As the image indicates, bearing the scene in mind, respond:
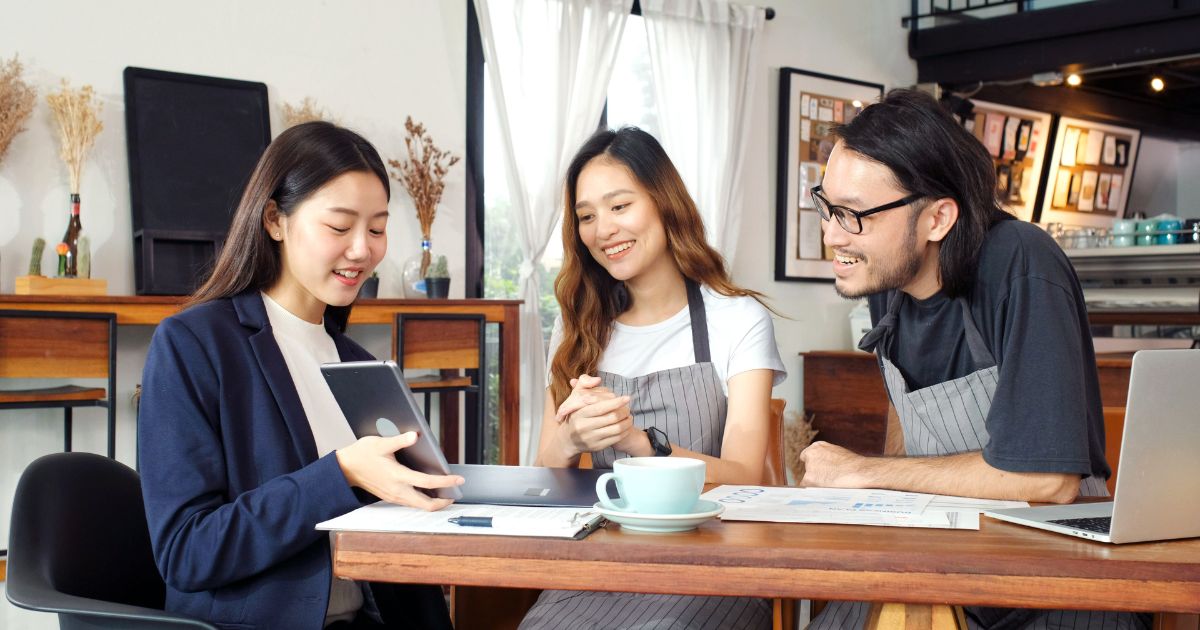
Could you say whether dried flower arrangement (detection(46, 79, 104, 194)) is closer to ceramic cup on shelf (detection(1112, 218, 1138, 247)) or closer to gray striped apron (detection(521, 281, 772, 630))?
gray striped apron (detection(521, 281, 772, 630))

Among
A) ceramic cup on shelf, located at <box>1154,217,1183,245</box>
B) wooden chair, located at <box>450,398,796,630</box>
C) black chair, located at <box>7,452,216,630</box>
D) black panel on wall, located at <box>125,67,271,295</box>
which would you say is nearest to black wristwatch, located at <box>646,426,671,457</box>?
wooden chair, located at <box>450,398,796,630</box>

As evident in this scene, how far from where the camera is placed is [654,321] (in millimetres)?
2357

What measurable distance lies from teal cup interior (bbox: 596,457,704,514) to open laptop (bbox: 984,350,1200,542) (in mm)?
448

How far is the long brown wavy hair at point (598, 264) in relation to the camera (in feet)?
7.56

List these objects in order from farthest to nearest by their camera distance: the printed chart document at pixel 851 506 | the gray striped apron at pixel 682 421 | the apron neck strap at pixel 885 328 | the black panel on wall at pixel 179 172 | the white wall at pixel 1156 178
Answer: the white wall at pixel 1156 178 → the black panel on wall at pixel 179 172 → the apron neck strap at pixel 885 328 → the gray striped apron at pixel 682 421 → the printed chart document at pixel 851 506

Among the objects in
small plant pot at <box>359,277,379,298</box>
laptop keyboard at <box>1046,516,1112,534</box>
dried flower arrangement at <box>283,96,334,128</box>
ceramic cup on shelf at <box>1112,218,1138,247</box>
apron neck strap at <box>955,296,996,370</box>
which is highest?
dried flower arrangement at <box>283,96,334,128</box>

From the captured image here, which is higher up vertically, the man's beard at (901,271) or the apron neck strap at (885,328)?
the man's beard at (901,271)

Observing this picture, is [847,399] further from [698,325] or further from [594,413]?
[594,413]

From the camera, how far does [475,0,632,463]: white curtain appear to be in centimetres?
516

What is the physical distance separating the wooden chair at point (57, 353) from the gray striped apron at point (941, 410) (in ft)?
8.65

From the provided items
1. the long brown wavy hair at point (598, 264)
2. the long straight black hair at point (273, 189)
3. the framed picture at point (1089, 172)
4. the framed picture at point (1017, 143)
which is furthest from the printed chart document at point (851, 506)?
the framed picture at point (1089, 172)

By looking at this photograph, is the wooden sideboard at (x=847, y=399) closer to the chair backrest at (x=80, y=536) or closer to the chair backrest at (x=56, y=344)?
the chair backrest at (x=56, y=344)

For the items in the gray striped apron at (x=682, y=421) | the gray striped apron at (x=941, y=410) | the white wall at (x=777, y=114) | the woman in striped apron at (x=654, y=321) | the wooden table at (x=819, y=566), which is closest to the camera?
the wooden table at (x=819, y=566)

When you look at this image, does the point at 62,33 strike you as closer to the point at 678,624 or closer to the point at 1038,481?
the point at 678,624
